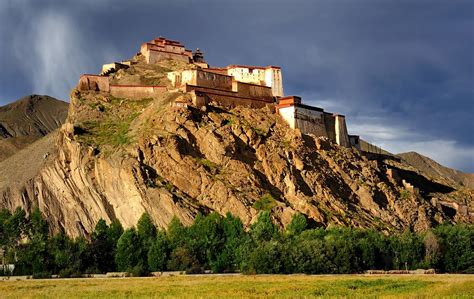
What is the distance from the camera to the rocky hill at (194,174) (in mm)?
88000

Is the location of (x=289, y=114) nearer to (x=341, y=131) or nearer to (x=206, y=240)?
(x=341, y=131)

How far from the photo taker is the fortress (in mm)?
102812

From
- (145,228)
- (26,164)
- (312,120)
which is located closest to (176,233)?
(145,228)

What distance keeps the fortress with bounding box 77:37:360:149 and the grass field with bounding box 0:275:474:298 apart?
3704 centimetres

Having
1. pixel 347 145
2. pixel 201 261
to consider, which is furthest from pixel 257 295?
pixel 347 145

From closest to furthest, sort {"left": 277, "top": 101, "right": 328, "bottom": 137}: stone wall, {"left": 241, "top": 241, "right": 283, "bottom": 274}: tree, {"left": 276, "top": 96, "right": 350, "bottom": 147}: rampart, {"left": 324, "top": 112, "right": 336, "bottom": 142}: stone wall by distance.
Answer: {"left": 241, "top": 241, "right": 283, "bottom": 274}: tree → {"left": 277, "top": 101, "right": 328, "bottom": 137}: stone wall → {"left": 276, "top": 96, "right": 350, "bottom": 147}: rampart → {"left": 324, "top": 112, "right": 336, "bottom": 142}: stone wall

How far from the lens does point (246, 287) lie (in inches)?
2259

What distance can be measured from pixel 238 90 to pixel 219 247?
29.5 m

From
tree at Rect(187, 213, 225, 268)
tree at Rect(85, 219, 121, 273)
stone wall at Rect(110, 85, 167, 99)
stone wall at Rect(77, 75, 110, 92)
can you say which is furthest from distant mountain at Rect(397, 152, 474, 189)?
tree at Rect(85, 219, 121, 273)

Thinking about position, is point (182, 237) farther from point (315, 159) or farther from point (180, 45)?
point (180, 45)

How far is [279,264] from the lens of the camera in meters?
74.4

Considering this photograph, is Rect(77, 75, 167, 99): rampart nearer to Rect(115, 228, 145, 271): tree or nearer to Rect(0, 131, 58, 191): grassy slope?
Rect(0, 131, 58, 191): grassy slope

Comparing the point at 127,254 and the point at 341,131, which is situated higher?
the point at 341,131

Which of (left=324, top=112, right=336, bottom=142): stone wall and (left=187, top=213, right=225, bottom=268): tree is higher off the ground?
(left=324, top=112, right=336, bottom=142): stone wall
